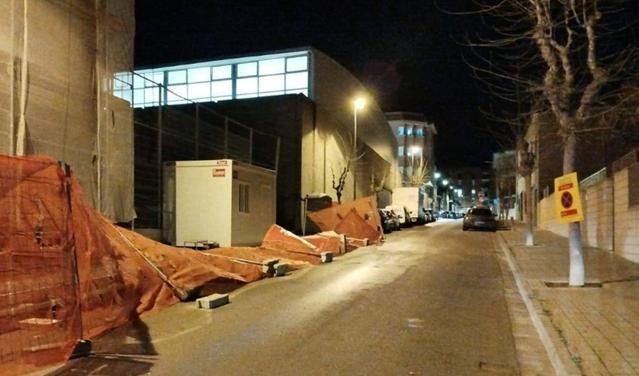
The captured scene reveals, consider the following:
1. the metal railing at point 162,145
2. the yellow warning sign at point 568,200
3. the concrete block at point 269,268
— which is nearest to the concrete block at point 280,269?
the concrete block at point 269,268

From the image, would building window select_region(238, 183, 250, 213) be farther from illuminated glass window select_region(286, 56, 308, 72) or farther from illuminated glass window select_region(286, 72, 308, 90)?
illuminated glass window select_region(286, 56, 308, 72)

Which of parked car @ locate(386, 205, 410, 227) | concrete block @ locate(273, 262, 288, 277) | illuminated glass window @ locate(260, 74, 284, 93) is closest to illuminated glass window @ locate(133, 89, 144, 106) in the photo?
illuminated glass window @ locate(260, 74, 284, 93)

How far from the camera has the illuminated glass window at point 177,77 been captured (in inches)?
1539

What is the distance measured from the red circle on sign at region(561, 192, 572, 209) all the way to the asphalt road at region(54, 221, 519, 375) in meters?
2.05

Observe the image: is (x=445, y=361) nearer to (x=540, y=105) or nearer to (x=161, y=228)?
(x=540, y=105)

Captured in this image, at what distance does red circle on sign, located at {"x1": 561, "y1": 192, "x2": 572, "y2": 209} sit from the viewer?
36.9 feet

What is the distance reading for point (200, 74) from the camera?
3838 cm

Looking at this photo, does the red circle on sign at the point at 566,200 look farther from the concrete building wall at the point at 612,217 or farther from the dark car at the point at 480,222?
the dark car at the point at 480,222

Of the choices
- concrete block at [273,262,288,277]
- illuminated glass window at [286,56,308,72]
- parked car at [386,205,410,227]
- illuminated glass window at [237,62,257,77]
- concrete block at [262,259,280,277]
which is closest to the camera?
concrete block at [262,259,280,277]

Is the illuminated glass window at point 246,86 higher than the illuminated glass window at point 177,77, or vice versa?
the illuminated glass window at point 177,77

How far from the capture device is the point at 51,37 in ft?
39.0

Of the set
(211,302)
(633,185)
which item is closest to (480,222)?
(633,185)

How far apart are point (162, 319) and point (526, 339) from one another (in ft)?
15.9

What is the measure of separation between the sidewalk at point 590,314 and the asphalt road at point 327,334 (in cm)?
58
